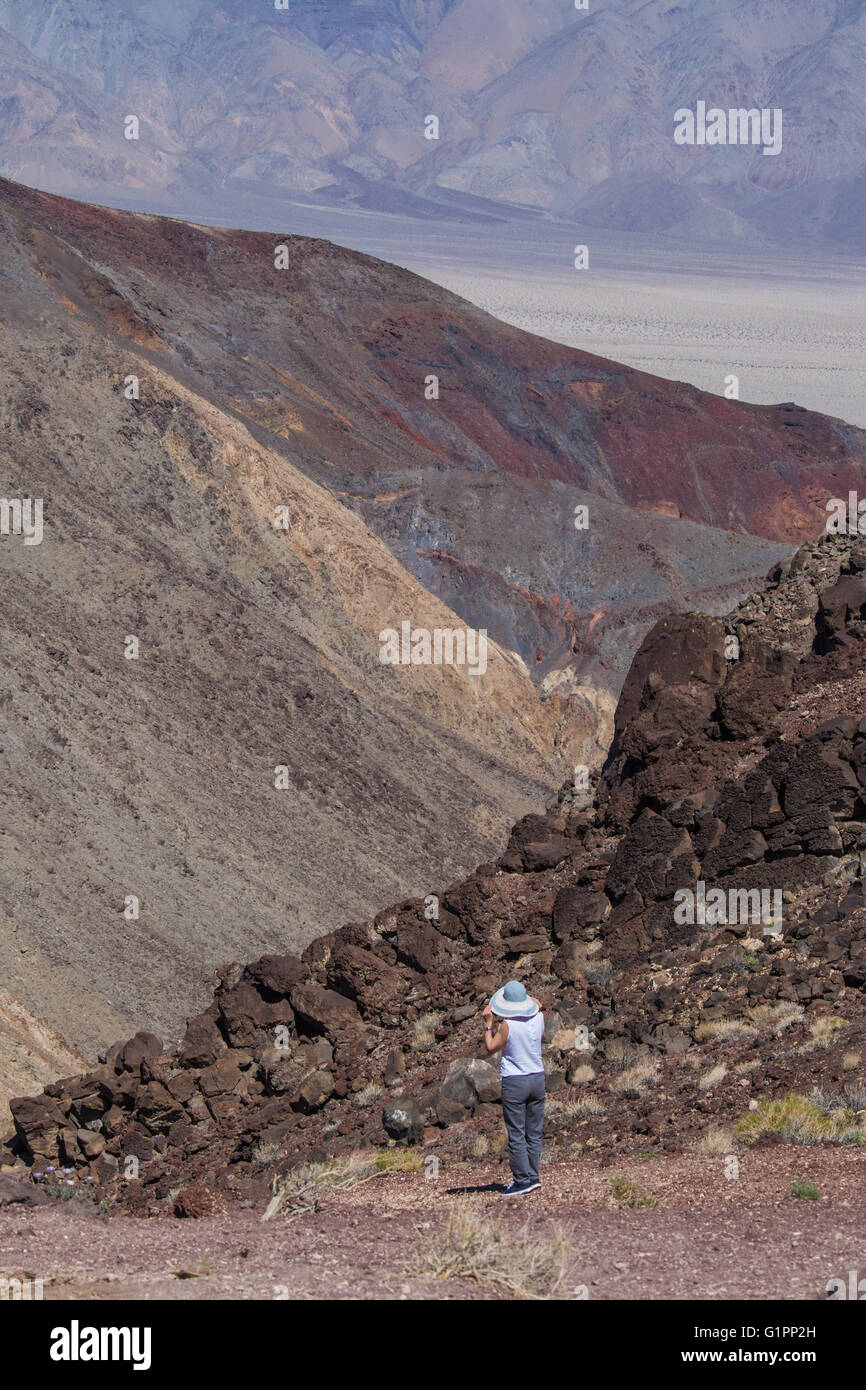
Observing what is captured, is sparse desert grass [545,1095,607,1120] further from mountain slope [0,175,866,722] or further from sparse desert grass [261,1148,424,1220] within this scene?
mountain slope [0,175,866,722]

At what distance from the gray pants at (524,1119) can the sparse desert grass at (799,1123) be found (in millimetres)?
1535

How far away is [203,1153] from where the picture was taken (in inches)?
603

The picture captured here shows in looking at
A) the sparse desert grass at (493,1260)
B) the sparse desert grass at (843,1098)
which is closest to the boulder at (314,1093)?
the sparse desert grass at (843,1098)

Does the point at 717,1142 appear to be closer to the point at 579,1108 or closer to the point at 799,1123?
the point at 799,1123

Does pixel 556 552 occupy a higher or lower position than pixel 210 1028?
higher

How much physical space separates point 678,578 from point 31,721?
1109 inches

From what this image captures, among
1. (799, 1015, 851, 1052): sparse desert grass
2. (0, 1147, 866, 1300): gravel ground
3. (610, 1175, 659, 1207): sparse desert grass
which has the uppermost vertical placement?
(799, 1015, 851, 1052): sparse desert grass

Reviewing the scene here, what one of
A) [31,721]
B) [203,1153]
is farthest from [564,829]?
[31,721]

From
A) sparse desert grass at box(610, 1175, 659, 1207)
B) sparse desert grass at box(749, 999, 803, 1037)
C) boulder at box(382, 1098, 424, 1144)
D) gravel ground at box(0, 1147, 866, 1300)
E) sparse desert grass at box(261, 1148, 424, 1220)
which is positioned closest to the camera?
gravel ground at box(0, 1147, 866, 1300)

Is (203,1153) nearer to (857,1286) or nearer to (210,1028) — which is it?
(210,1028)

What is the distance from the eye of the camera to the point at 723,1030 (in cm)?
1309

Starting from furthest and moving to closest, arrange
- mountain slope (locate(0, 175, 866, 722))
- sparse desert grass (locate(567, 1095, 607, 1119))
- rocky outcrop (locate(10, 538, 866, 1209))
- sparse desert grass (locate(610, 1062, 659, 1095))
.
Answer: mountain slope (locate(0, 175, 866, 722)) → rocky outcrop (locate(10, 538, 866, 1209)) → sparse desert grass (locate(610, 1062, 659, 1095)) → sparse desert grass (locate(567, 1095, 607, 1119))

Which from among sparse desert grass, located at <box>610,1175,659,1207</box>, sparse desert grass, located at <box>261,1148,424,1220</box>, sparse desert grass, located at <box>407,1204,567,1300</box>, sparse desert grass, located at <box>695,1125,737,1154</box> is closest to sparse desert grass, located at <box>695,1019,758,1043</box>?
sparse desert grass, located at <box>695,1125,737,1154</box>

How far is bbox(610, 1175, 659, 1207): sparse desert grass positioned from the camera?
9.71 metres
